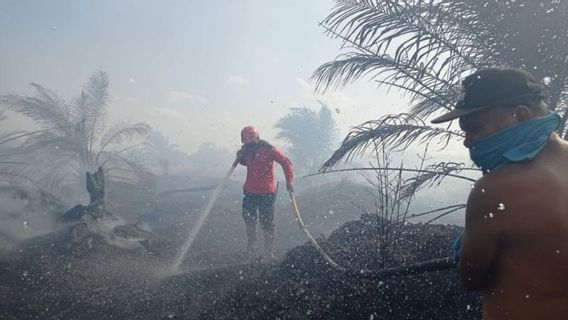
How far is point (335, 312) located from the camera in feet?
12.0

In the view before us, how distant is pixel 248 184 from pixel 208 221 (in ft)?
21.7

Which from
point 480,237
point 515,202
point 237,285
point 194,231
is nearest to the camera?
point 515,202

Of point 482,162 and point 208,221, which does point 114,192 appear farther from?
point 482,162

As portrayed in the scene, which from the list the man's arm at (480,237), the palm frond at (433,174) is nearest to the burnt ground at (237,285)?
the palm frond at (433,174)

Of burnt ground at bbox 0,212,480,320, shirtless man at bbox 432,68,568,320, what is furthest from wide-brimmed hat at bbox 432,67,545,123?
burnt ground at bbox 0,212,480,320

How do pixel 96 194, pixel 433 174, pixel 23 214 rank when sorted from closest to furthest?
pixel 433 174 < pixel 23 214 < pixel 96 194

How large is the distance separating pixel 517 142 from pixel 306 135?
25.8 m

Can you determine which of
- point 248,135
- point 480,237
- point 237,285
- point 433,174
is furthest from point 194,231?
point 480,237

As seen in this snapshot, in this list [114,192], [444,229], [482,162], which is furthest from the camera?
[114,192]

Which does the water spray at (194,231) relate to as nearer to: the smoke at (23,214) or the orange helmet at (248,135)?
the orange helmet at (248,135)

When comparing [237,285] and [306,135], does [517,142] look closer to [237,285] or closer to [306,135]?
[237,285]

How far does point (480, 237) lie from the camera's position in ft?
4.89

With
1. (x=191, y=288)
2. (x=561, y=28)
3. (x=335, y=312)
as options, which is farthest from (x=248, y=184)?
(x=561, y=28)

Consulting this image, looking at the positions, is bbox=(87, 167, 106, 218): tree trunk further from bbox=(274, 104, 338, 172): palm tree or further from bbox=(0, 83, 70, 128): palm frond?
bbox=(274, 104, 338, 172): palm tree
